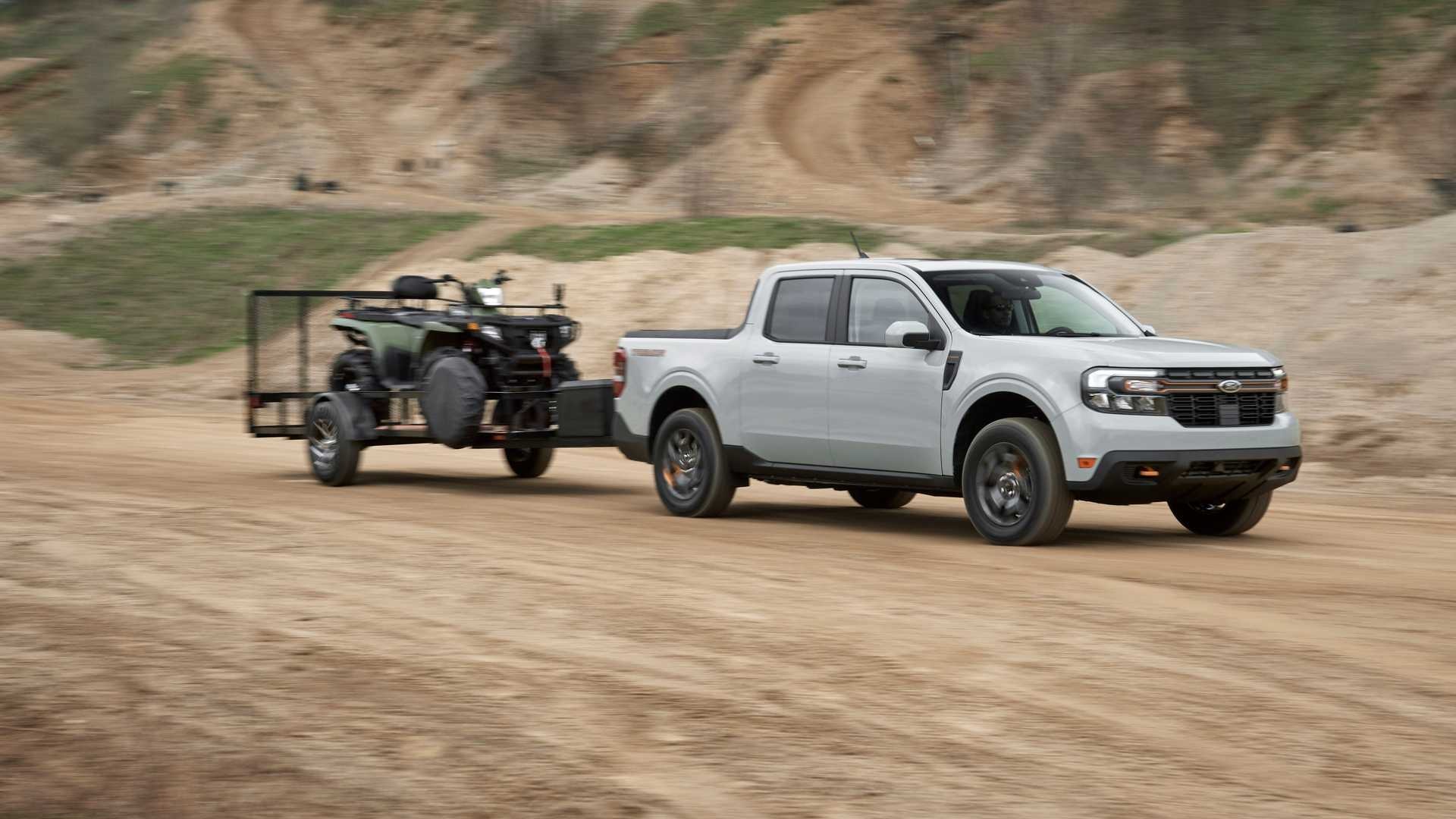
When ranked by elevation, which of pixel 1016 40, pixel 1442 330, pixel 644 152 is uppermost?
pixel 1016 40

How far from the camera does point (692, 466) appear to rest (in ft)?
45.1

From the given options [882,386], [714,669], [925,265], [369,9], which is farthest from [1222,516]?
[369,9]

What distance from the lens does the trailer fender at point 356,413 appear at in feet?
53.1

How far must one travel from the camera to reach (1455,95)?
43.7 m

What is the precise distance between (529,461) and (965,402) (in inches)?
283

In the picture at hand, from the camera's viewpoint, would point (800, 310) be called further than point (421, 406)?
No

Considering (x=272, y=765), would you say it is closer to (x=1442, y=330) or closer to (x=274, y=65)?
(x=1442, y=330)

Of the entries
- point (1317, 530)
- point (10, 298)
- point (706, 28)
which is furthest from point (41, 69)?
A: point (1317, 530)

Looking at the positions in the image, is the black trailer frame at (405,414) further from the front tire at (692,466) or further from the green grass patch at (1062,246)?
the green grass patch at (1062,246)

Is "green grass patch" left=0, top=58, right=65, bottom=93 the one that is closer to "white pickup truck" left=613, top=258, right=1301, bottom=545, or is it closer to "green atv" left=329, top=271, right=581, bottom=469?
"green atv" left=329, top=271, right=581, bottom=469

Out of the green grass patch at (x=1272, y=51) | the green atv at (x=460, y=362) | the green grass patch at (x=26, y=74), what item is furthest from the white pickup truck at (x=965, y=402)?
the green grass patch at (x=26, y=74)

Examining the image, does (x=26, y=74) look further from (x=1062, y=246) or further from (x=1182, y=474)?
(x=1182, y=474)

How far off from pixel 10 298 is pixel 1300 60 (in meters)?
33.3

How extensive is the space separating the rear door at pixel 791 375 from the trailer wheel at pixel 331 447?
15.3 ft
